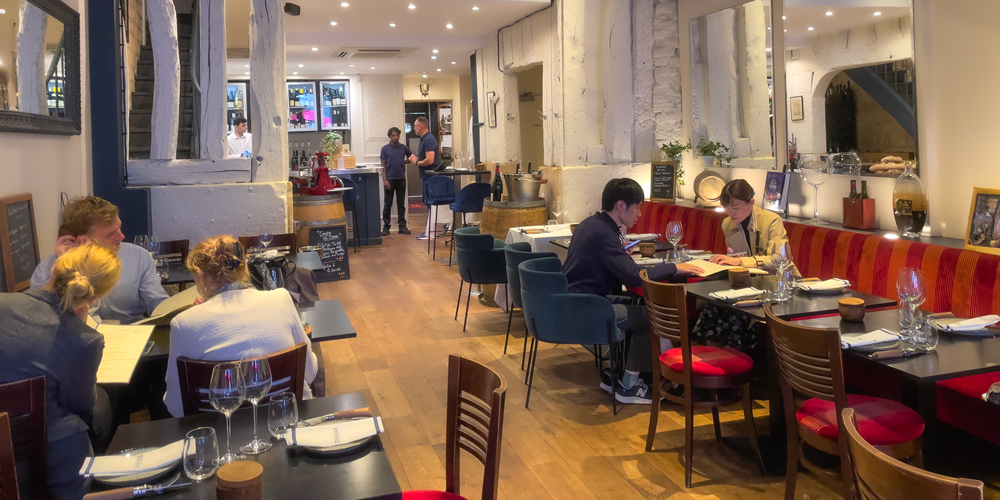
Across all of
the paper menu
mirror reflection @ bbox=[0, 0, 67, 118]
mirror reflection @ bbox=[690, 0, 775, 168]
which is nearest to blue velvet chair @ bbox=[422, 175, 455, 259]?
mirror reflection @ bbox=[690, 0, 775, 168]

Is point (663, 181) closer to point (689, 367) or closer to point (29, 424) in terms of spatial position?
point (689, 367)

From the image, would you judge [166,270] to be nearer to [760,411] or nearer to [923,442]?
[760,411]

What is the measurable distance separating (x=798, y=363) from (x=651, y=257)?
7.74 ft

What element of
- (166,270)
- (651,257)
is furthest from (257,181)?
(651,257)

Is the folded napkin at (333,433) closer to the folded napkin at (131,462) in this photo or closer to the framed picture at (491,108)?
the folded napkin at (131,462)

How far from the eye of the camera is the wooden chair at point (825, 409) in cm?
256

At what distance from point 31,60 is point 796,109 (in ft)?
16.8

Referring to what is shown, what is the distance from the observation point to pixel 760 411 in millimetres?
4336

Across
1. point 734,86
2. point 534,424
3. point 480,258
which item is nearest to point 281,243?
point 480,258

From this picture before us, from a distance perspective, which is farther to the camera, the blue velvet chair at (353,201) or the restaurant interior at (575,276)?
the blue velvet chair at (353,201)

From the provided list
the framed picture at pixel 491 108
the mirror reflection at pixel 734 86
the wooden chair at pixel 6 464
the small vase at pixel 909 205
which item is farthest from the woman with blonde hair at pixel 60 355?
the framed picture at pixel 491 108

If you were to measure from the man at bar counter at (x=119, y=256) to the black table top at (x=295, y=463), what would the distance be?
160cm

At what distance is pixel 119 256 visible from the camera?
3713 mm

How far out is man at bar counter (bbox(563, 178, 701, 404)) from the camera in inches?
173
